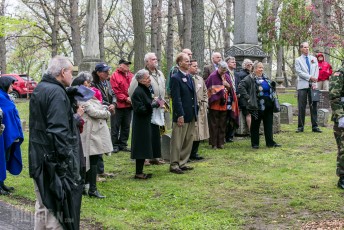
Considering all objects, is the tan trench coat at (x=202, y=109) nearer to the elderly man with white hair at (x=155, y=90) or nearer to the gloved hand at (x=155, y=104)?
the elderly man with white hair at (x=155, y=90)

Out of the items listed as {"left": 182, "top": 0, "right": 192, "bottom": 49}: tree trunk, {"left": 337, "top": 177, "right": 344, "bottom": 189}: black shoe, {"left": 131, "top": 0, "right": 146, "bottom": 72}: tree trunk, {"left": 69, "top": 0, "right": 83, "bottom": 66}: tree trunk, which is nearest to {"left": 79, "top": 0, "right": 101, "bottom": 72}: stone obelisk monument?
{"left": 131, "top": 0, "right": 146, "bottom": 72}: tree trunk

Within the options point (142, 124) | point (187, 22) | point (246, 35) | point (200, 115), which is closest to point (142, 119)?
point (142, 124)

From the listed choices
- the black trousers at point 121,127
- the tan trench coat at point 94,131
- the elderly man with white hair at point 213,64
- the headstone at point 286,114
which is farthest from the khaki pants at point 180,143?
the headstone at point 286,114

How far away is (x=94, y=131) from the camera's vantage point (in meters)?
8.13

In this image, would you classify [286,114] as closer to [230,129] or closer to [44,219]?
[230,129]

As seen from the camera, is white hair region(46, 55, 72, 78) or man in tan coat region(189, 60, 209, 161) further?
man in tan coat region(189, 60, 209, 161)

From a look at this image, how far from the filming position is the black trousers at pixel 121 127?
40.6ft

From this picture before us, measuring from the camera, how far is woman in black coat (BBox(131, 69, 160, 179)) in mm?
9266

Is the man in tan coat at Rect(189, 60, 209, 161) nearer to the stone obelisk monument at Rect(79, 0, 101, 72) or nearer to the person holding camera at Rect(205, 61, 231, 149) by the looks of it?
the person holding camera at Rect(205, 61, 231, 149)

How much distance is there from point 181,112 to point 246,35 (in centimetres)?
575

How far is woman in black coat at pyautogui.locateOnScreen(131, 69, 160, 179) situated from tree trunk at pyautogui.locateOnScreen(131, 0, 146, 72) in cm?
773

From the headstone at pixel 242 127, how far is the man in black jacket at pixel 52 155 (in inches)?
348

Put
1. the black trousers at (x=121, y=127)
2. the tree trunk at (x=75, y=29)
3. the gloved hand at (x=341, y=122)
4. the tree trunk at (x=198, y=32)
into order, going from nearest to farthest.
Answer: the gloved hand at (x=341, y=122) < the black trousers at (x=121, y=127) < the tree trunk at (x=198, y=32) < the tree trunk at (x=75, y=29)

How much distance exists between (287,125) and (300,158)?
4978 millimetres
